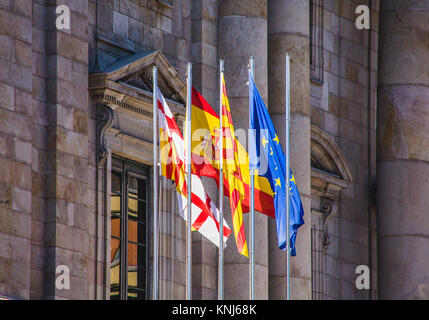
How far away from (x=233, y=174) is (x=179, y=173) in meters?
1.14

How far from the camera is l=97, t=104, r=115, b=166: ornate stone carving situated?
2925 cm

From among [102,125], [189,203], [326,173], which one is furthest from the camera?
[326,173]

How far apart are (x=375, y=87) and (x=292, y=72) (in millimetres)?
4871

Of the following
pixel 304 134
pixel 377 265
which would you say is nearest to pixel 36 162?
pixel 304 134

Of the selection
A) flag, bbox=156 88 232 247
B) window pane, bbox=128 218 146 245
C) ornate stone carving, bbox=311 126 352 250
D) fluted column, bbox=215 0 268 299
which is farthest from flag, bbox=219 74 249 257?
ornate stone carving, bbox=311 126 352 250

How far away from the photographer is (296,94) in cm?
3434

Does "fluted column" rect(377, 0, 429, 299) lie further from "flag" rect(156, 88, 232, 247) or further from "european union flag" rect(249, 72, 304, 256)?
"flag" rect(156, 88, 232, 247)

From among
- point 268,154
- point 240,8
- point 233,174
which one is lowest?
point 233,174

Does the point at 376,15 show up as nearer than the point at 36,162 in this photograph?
No

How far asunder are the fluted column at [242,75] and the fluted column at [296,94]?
108cm

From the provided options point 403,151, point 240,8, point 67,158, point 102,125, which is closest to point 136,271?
point 102,125

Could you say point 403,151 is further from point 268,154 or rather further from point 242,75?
point 268,154

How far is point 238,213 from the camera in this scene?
27781 millimetres
